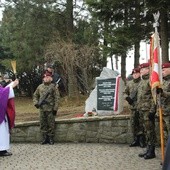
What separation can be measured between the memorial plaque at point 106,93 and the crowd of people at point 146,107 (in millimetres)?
1874

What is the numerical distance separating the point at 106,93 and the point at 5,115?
3.46 m

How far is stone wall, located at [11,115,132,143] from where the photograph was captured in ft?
35.1

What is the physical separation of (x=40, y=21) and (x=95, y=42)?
3527 millimetres

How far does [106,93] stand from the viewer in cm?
1225

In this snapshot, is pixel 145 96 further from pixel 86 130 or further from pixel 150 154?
pixel 86 130

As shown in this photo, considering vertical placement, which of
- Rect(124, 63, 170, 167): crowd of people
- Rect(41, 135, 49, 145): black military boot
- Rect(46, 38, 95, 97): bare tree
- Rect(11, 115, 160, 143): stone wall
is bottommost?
Rect(41, 135, 49, 145): black military boot

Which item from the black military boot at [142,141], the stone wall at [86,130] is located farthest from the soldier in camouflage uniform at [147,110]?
the stone wall at [86,130]

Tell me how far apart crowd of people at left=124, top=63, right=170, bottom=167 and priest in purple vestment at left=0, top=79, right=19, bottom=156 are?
2660 millimetres

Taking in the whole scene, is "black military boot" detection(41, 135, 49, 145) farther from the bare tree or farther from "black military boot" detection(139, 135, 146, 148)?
the bare tree

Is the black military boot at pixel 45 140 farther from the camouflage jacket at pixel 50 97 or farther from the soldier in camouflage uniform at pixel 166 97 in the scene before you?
the soldier in camouflage uniform at pixel 166 97

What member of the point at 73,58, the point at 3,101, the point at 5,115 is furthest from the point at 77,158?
the point at 73,58

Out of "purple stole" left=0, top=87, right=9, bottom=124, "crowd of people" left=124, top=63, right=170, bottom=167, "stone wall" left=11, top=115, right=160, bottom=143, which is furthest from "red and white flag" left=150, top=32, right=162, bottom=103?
"purple stole" left=0, top=87, right=9, bottom=124

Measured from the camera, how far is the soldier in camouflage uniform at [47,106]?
10.9 metres

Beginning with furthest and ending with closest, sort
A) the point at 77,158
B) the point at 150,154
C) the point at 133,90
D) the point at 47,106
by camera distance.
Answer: the point at 47,106 → the point at 133,90 → the point at 77,158 → the point at 150,154
